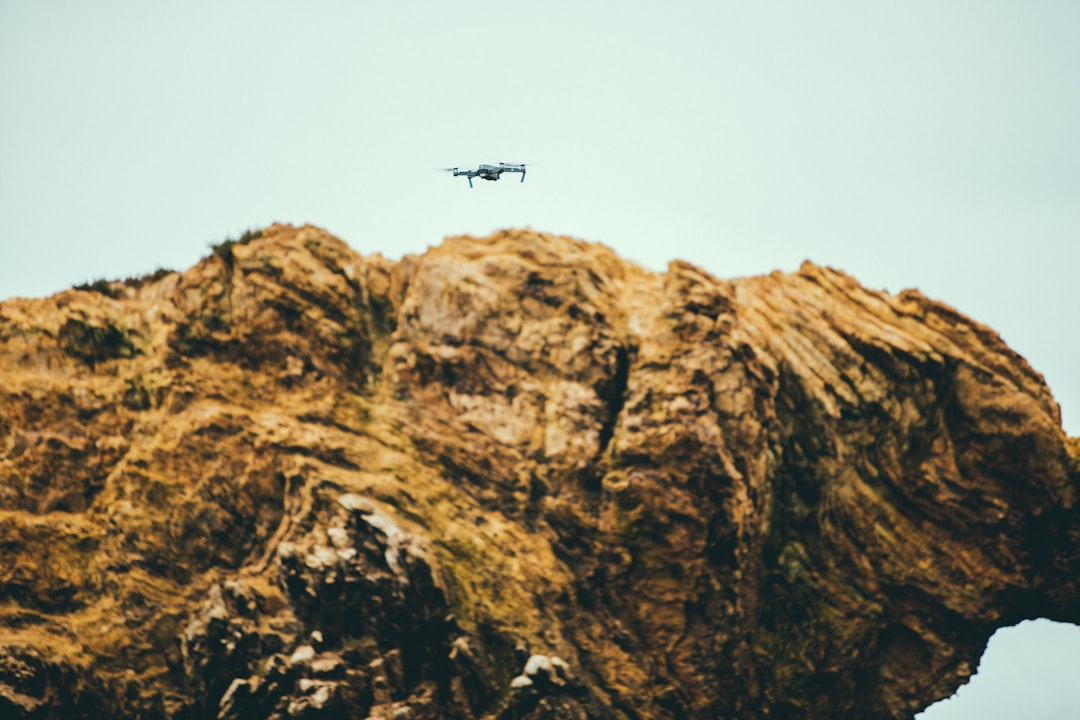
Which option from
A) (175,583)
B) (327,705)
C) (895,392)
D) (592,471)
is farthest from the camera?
(895,392)

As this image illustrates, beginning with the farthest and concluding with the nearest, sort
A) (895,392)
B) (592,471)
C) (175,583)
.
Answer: (895,392) → (592,471) → (175,583)

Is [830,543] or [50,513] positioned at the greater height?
[50,513]

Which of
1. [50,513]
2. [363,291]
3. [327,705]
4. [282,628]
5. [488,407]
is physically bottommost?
[327,705]

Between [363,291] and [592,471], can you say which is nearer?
[592,471]

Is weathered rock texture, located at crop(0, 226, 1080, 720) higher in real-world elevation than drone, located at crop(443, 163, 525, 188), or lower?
lower

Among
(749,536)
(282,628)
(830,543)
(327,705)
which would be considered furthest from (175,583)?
(830,543)

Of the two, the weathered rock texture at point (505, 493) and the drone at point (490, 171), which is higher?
the drone at point (490, 171)

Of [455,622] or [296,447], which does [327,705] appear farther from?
[296,447]
